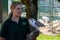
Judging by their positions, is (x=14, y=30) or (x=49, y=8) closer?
(x=14, y=30)

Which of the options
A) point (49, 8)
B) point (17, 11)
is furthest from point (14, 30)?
point (49, 8)

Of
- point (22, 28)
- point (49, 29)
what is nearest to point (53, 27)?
point (49, 29)

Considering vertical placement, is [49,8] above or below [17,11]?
below

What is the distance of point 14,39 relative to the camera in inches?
126

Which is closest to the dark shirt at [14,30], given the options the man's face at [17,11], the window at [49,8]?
the man's face at [17,11]

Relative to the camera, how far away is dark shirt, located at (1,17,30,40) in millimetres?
3172

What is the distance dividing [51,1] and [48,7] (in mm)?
220

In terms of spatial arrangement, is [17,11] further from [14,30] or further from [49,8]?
[49,8]

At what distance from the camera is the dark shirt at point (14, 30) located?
10.4 feet

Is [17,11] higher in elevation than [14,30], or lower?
higher

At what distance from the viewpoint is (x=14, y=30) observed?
3223mm

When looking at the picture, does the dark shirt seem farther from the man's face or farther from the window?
the window

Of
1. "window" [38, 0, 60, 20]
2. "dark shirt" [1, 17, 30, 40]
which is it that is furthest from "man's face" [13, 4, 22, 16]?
"window" [38, 0, 60, 20]

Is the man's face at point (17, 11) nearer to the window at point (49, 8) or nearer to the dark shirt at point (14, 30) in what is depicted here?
the dark shirt at point (14, 30)
